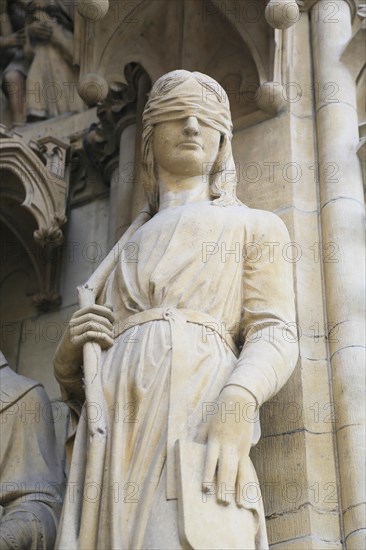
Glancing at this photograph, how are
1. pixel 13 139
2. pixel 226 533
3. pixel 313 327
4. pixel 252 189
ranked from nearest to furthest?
pixel 226 533
pixel 313 327
pixel 252 189
pixel 13 139

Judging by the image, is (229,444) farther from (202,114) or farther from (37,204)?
(37,204)

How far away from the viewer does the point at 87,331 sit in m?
5.49

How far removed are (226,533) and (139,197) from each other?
281 cm

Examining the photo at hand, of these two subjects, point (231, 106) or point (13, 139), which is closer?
point (231, 106)

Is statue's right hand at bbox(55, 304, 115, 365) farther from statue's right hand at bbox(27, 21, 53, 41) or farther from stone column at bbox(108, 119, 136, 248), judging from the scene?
statue's right hand at bbox(27, 21, 53, 41)

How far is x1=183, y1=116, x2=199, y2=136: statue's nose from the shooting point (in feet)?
19.6

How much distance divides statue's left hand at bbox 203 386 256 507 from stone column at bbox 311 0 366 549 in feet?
2.36

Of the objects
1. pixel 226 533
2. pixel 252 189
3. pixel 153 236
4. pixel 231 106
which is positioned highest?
pixel 231 106

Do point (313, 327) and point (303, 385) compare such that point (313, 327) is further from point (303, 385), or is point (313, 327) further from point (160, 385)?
point (160, 385)

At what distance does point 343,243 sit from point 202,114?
3.08 feet

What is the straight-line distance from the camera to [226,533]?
15.6 ft

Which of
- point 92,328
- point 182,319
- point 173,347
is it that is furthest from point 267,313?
point 92,328

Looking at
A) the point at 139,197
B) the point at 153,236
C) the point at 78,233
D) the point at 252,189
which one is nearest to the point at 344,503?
the point at 153,236

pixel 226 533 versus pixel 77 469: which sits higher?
pixel 77 469
